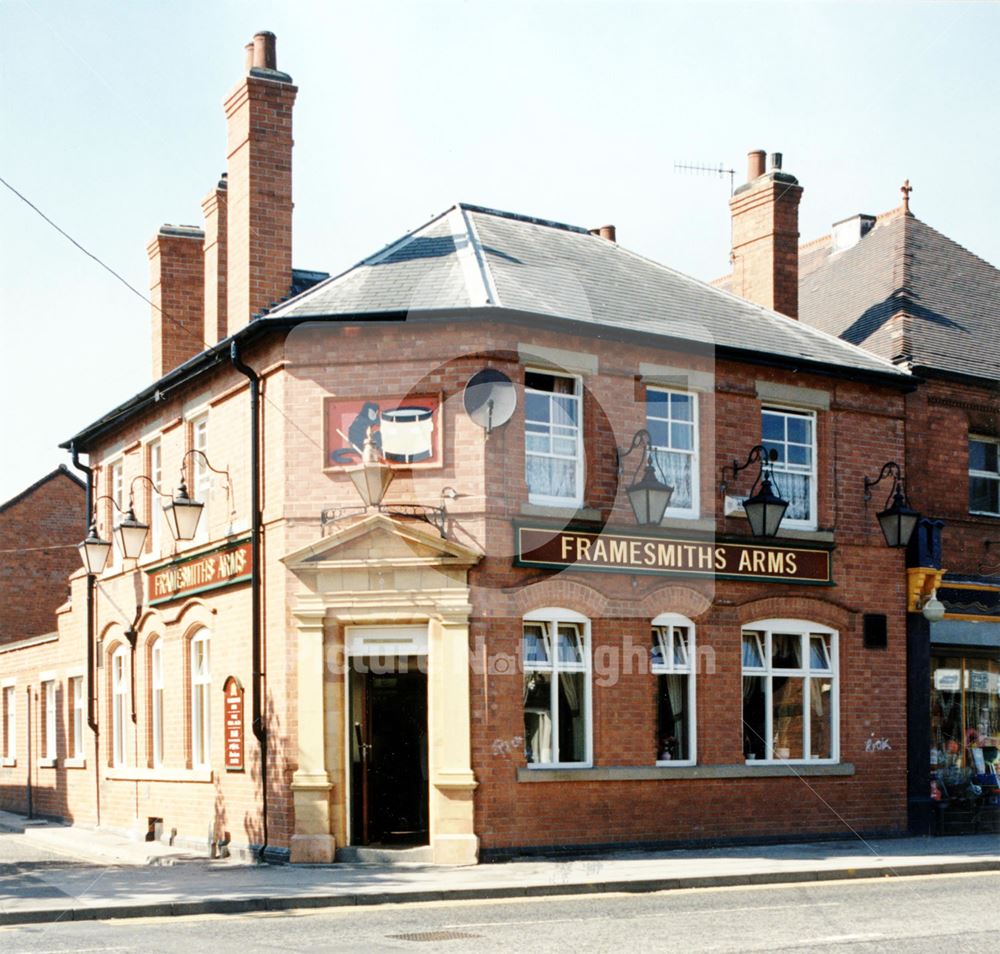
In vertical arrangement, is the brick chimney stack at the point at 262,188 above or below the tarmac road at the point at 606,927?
above

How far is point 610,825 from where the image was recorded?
62.1 feet

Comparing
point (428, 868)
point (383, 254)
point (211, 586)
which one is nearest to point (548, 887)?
point (428, 868)

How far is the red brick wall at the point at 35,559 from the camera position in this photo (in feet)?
122

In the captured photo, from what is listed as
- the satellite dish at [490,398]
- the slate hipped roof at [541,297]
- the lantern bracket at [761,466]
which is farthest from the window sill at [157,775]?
the lantern bracket at [761,466]

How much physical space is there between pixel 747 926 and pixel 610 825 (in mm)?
6603

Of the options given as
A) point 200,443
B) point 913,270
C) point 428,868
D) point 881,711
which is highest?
point 913,270

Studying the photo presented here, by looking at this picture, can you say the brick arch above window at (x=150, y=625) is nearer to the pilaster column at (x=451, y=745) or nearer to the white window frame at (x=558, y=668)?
the pilaster column at (x=451, y=745)

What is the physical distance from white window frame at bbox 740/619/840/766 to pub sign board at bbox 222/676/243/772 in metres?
6.97

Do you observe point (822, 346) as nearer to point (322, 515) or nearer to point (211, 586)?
point (322, 515)

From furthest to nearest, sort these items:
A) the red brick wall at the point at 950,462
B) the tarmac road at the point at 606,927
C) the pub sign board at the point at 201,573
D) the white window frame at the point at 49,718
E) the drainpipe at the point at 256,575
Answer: the white window frame at the point at 49,718
the red brick wall at the point at 950,462
the pub sign board at the point at 201,573
the drainpipe at the point at 256,575
the tarmac road at the point at 606,927

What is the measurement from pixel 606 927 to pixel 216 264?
14.5 m

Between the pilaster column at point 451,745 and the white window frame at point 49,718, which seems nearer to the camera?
the pilaster column at point 451,745

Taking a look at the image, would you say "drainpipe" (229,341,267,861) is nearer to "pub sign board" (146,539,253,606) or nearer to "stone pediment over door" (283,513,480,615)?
"pub sign board" (146,539,253,606)

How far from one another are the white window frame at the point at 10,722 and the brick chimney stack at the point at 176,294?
11326mm
